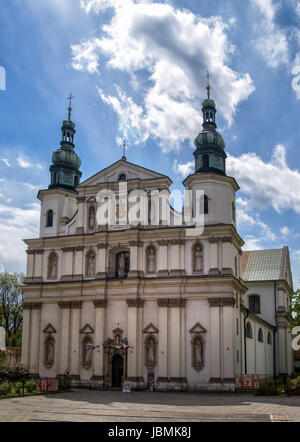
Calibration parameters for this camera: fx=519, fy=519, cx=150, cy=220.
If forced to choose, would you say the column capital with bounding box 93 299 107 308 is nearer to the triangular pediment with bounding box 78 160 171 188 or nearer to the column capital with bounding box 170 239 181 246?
the column capital with bounding box 170 239 181 246

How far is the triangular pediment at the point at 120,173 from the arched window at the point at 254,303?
2168 centimetres

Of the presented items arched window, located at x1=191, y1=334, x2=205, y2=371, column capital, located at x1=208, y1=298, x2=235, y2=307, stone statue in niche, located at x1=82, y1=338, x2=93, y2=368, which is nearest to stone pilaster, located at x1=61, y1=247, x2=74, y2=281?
stone statue in niche, located at x1=82, y1=338, x2=93, y2=368

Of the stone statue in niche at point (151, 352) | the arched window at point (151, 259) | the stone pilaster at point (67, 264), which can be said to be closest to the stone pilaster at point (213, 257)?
the arched window at point (151, 259)

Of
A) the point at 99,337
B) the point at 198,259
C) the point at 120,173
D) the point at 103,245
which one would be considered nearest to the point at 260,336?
the point at 198,259

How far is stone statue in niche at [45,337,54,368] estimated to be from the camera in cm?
4081

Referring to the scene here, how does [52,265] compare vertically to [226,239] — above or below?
below

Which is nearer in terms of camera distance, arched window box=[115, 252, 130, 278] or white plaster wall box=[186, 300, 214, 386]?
white plaster wall box=[186, 300, 214, 386]

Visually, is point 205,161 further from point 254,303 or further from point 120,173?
point 254,303

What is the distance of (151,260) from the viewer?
39.6m

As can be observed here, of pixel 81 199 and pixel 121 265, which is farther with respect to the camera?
pixel 81 199

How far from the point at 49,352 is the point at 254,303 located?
24094 mm

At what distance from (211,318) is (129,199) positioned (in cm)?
1134

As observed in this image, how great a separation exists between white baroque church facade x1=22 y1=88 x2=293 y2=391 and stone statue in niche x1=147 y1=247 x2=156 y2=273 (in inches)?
3.0

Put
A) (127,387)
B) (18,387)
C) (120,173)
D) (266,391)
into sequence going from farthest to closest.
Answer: (120,173) → (127,387) → (266,391) → (18,387)
